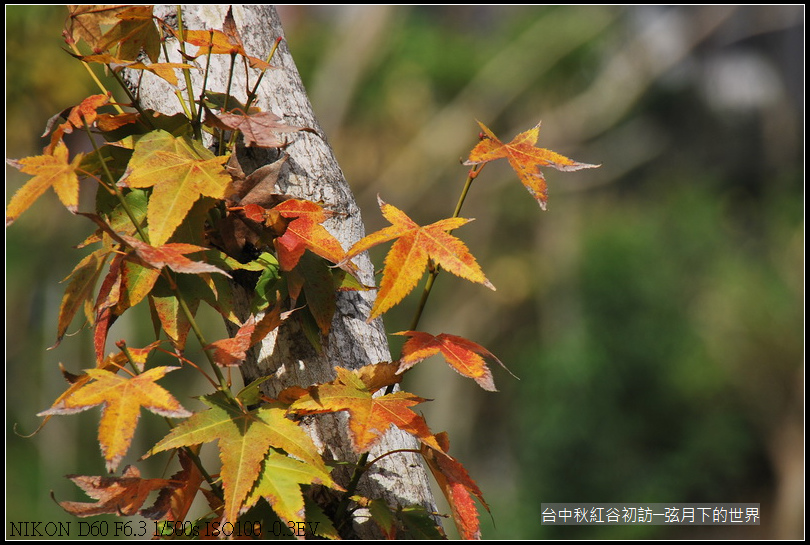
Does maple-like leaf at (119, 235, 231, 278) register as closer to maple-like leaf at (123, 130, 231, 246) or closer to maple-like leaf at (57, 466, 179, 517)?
maple-like leaf at (123, 130, 231, 246)

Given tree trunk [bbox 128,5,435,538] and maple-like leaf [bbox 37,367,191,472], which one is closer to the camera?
maple-like leaf [bbox 37,367,191,472]

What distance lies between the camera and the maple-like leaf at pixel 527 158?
566 mm

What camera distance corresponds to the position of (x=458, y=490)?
0.54m

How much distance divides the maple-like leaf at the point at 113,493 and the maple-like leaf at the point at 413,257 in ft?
0.76

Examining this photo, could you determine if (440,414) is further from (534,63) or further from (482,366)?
(482,366)

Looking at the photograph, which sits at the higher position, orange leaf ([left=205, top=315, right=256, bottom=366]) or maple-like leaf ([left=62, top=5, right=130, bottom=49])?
maple-like leaf ([left=62, top=5, right=130, bottom=49])

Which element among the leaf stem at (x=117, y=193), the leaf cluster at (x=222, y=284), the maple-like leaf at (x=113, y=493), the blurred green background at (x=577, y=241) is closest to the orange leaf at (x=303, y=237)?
the leaf cluster at (x=222, y=284)

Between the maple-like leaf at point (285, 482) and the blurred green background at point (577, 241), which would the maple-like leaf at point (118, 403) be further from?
the blurred green background at point (577, 241)

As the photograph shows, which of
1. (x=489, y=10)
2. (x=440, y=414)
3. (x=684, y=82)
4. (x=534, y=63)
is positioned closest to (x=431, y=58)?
(x=534, y=63)

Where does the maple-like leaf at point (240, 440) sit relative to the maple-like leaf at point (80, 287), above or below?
below

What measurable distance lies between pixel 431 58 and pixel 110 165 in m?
2.99

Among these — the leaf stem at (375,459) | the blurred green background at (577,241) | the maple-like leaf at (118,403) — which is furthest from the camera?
the blurred green background at (577,241)

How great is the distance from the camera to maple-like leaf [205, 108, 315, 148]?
578 mm

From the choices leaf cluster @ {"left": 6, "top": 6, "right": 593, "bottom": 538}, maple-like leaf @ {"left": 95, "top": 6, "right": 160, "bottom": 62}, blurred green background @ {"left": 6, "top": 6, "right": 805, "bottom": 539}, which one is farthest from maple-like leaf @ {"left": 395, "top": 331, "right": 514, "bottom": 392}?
blurred green background @ {"left": 6, "top": 6, "right": 805, "bottom": 539}
